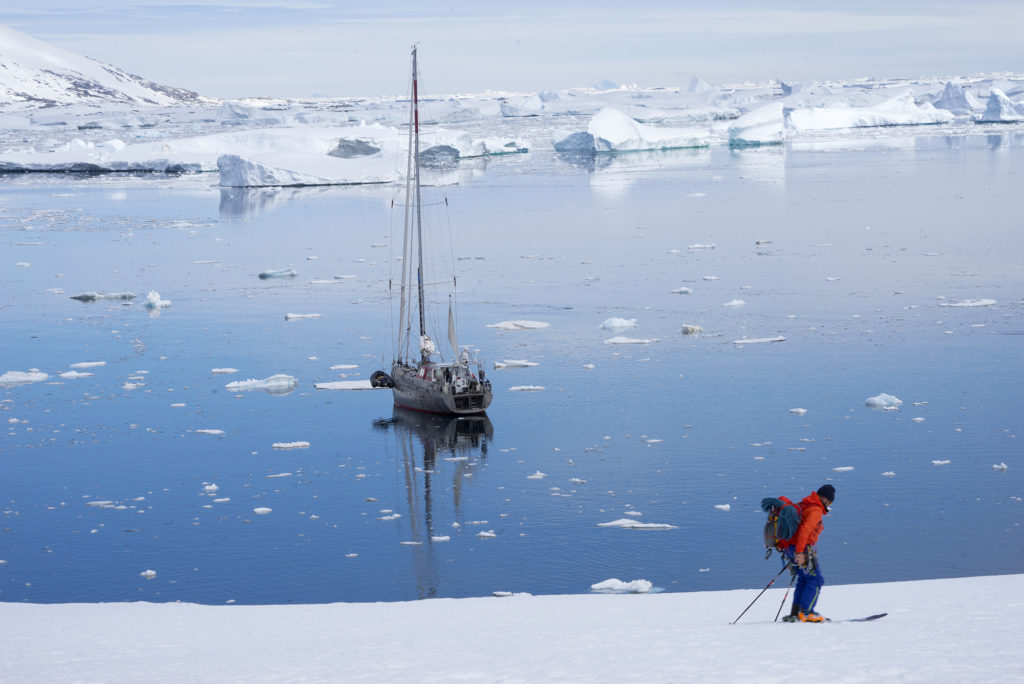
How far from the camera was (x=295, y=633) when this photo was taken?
750cm

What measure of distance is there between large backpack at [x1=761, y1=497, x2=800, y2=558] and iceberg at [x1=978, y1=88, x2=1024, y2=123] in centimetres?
9158

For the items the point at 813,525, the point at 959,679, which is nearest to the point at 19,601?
the point at 813,525

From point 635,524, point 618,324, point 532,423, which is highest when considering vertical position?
point 618,324

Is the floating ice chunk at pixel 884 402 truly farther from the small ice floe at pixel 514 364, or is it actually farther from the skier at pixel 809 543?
the skier at pixel 809 543

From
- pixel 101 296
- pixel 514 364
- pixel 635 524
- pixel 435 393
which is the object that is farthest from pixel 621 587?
pixel 101 296

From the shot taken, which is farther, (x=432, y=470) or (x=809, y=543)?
(x=432, y=470)

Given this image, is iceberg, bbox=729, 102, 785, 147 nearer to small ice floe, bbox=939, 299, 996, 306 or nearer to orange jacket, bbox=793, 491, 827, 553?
small ice floe, bbox=939, 299, 996, 306

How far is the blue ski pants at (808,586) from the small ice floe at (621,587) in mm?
2352

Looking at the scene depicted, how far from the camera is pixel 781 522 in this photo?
6.93 m

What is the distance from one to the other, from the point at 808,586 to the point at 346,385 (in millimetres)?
10802

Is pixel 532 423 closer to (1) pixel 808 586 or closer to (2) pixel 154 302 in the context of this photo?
(1) pixel 808 586

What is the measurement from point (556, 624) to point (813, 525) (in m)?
1.76

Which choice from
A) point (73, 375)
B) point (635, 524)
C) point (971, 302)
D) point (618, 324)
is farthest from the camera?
point (971, 302)

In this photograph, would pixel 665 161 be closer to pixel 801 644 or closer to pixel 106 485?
pixel 106 485
